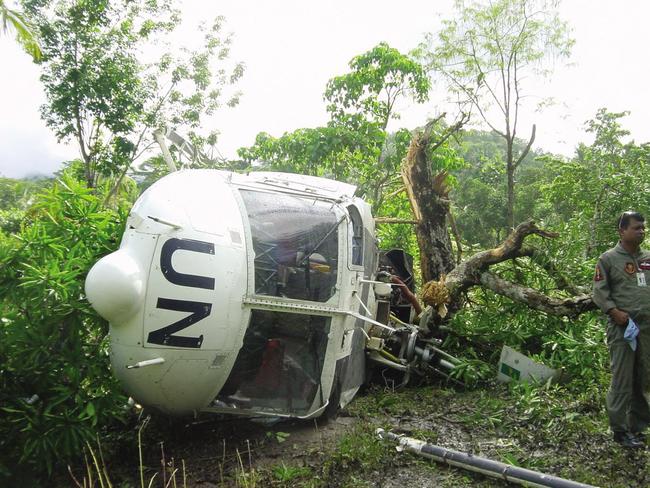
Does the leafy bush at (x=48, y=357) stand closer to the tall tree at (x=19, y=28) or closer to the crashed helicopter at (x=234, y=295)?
the crashed helicopter at (x=234, y=295)

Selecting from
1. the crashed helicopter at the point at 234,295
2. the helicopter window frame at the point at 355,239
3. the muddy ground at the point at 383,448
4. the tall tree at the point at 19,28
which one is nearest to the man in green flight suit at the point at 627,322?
the muddy ground at the point at 383,448

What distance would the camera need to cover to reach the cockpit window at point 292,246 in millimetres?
4168

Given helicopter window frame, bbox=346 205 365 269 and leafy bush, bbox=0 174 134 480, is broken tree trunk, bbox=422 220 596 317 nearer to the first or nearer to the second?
helicopter window frame, bbox=346 205 365 269

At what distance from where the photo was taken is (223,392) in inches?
163

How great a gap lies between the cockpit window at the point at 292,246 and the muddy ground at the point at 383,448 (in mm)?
1197

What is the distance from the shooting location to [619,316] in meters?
4.11

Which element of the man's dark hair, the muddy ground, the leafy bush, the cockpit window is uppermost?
the man's dark hair

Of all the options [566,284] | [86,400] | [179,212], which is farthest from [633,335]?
[86,400]

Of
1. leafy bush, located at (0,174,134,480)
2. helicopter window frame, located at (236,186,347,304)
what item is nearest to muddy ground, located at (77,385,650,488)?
leafy bush, located at (0,174,134,480)

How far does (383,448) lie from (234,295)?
5.35 ft

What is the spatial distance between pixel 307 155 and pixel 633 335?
8986mm

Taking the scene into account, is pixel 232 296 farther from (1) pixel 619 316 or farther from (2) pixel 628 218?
(2) pixel 628 218

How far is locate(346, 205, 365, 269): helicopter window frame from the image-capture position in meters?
4.69

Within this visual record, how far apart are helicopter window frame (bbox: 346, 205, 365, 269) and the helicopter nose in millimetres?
1775
